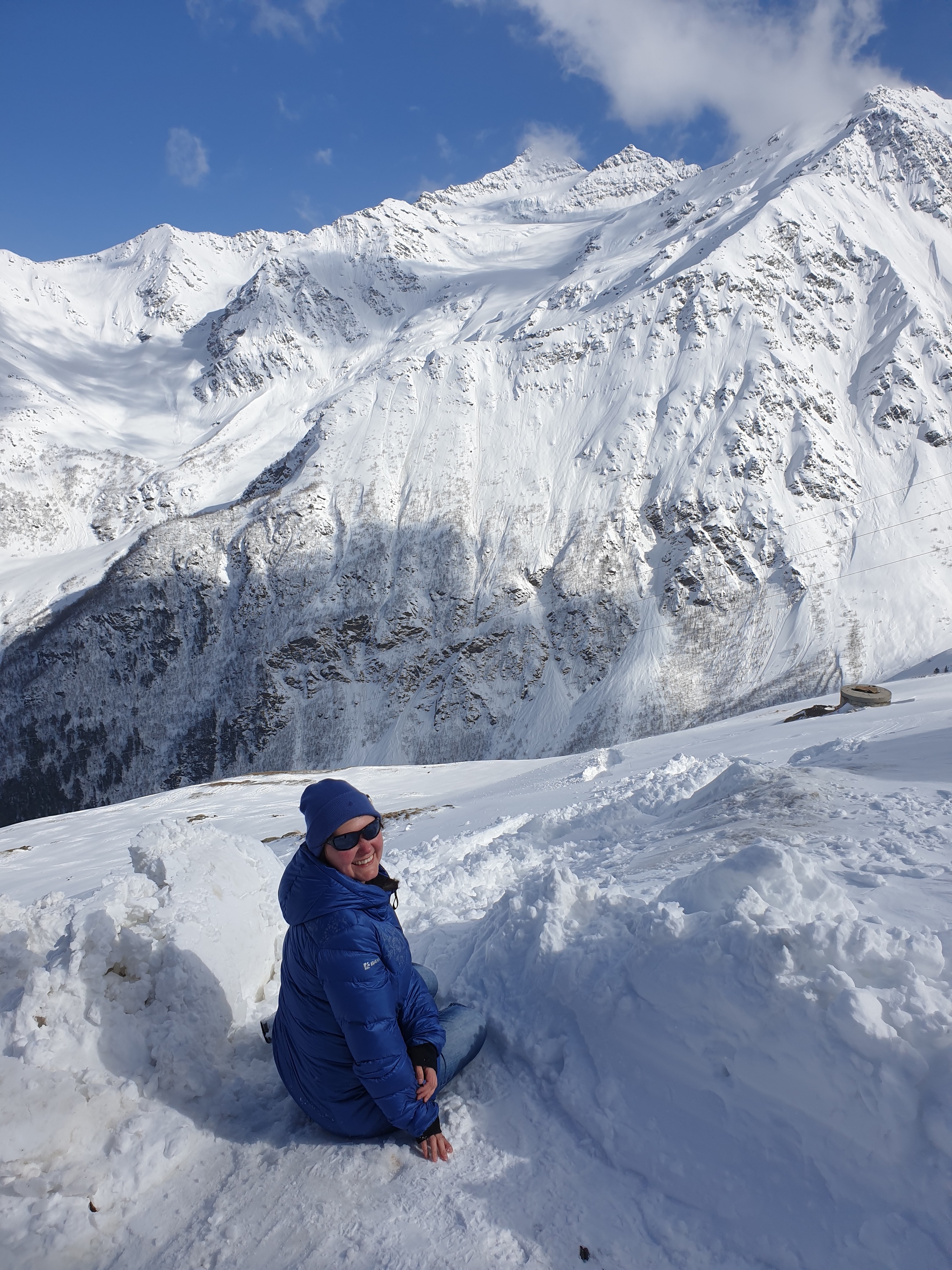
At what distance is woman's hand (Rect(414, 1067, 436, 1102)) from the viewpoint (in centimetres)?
282

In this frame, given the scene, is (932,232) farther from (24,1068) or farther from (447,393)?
(24,1068)

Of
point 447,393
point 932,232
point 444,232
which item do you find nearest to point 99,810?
point 447,393

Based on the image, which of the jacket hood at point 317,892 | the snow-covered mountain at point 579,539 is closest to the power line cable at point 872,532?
the snow-covered mountain at point 579,539

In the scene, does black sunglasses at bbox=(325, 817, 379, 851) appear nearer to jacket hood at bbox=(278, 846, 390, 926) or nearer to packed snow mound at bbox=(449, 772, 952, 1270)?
jacket hood at bbox=(278, 846, 390, 926)

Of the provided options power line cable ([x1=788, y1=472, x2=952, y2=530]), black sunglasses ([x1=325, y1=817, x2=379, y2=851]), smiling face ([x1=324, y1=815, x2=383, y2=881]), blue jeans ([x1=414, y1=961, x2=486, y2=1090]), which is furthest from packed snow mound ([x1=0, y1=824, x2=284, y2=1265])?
power line cable ([x1=788, y1=472, x2=952, y2=530])

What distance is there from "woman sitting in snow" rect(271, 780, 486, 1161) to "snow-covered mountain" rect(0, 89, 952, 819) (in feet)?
141

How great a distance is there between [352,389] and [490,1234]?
227 ft

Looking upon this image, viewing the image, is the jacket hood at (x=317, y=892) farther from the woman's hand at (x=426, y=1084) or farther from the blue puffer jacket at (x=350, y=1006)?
the woman's hand at (x=426, y=1084)

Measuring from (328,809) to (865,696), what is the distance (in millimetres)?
14918

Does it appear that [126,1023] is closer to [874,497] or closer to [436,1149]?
[436,1149]

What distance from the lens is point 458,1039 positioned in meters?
3.16

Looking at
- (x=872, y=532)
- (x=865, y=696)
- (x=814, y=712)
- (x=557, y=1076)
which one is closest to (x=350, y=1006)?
(x=557, y=1076)

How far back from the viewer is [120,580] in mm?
59906

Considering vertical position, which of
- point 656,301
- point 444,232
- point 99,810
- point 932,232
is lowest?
point 99,810
